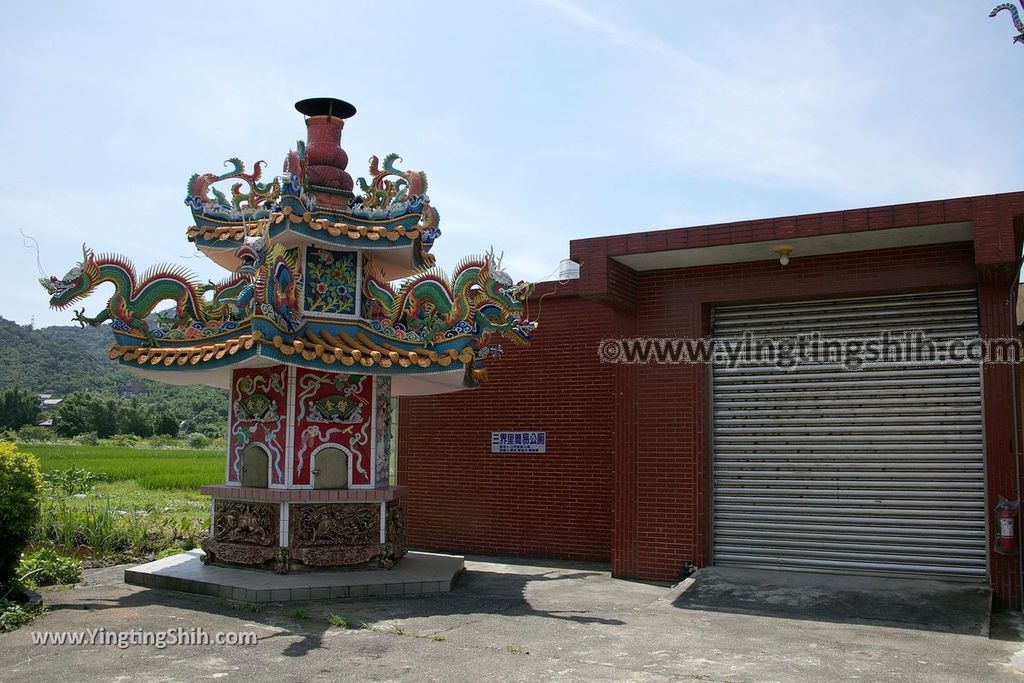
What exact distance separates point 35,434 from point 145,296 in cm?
4971

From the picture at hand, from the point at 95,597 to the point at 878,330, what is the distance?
9.52 meters

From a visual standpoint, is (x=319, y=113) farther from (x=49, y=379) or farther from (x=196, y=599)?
(x=49, y=379)

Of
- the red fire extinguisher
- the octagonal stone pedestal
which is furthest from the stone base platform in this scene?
the red fire extinguisher

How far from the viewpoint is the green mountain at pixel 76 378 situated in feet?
259

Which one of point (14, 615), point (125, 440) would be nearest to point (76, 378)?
point (125, 440)

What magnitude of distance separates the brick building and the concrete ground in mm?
1005

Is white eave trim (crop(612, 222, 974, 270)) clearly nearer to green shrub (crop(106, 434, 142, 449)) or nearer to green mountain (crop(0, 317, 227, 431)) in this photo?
green shrub (crop(106, 434, 142, 449))

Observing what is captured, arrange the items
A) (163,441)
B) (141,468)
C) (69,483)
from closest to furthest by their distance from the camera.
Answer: (69,483)
(141,468)
(163,441)

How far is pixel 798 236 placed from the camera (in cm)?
957

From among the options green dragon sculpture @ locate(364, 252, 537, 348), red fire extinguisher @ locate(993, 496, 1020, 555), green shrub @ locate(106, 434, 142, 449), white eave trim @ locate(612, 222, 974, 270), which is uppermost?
→ white eave trim @ locate(612, 222, 974, 270)

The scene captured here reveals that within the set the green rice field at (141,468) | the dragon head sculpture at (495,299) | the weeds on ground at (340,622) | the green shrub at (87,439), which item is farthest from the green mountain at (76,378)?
the weeds on ground at (340,622)

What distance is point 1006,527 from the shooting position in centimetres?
886

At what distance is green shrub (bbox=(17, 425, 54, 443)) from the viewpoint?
51575mm

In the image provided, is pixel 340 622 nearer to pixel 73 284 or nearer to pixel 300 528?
pixel 300 528
